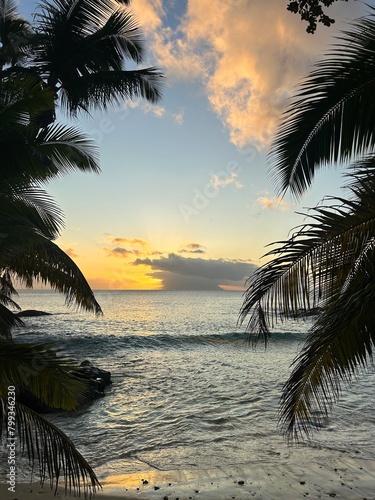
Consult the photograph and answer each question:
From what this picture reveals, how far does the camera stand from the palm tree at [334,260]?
11.2 ft

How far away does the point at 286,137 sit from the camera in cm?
440

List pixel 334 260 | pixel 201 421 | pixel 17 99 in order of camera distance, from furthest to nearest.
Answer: pixel 201 421 → pixel 17 99 → pixel 334 260

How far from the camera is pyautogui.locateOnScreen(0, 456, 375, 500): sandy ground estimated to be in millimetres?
5891

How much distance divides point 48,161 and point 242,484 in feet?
21.1

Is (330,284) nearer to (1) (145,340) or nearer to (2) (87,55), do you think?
(2) (87,55)

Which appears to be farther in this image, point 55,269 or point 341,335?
point 55,269

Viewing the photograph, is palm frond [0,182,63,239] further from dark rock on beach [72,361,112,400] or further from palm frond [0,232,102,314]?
dark rock on beach [72,361,112,400]

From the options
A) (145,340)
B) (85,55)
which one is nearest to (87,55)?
(85,55)

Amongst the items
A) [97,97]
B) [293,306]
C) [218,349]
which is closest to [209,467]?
[293,306]

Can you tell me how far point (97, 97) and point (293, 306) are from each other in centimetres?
1274

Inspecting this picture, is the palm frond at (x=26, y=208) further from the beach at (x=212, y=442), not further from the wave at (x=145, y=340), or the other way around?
the wave at (x=145, y=340)

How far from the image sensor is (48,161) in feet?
21.7

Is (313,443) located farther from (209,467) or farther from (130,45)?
(130,45)

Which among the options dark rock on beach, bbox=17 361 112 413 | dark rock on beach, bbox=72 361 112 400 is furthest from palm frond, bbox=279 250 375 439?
dark rock on beach, bbox=72 361 112 400
